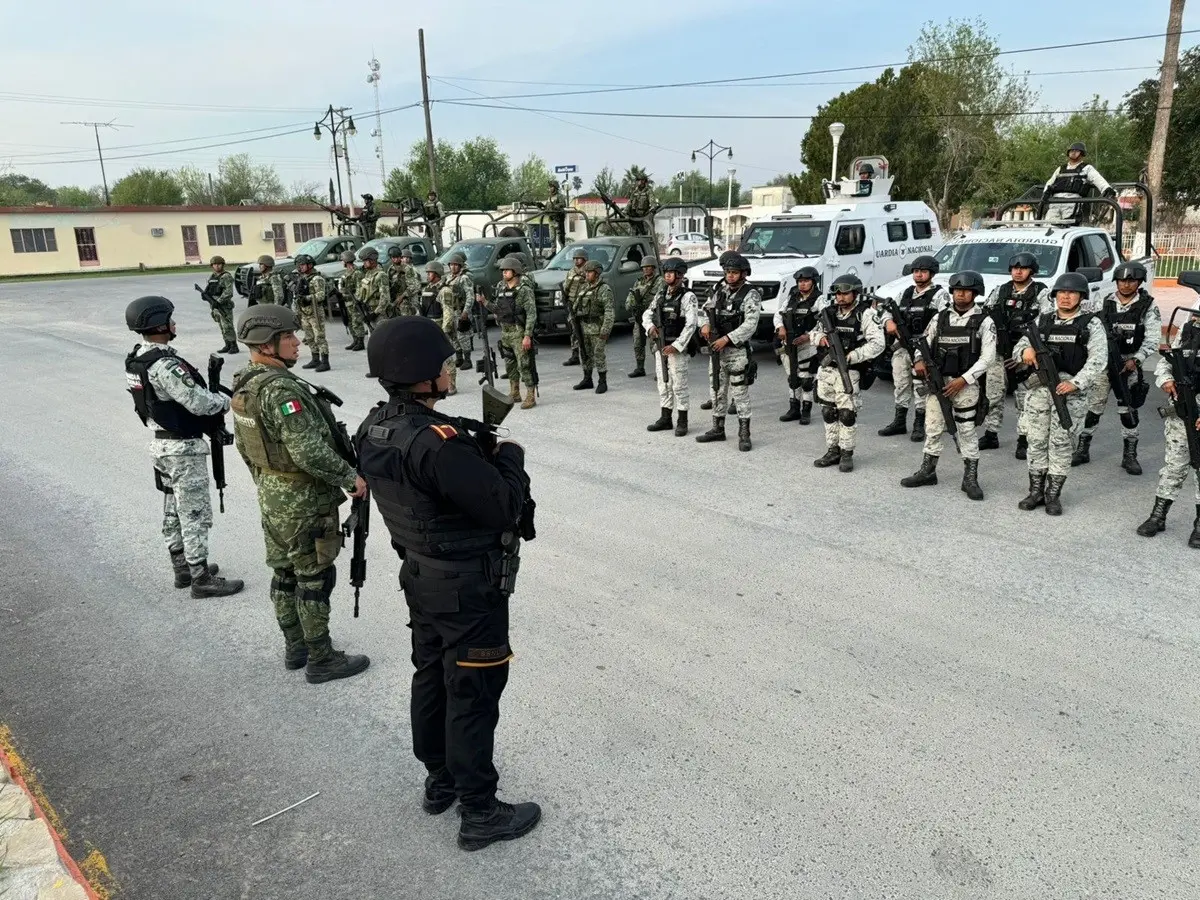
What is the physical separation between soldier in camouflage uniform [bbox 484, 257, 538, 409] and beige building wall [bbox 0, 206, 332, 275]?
36771 mm

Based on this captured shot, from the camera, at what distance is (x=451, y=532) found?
104 inches

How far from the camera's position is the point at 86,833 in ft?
9.74

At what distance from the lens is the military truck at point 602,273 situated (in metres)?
13.1

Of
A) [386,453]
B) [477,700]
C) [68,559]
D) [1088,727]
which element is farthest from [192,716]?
[1088,727]

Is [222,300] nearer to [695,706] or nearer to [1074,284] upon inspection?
[1074,284]

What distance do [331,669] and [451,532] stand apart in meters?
1.70

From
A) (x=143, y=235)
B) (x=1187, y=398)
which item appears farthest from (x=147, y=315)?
(x=143, y=235)

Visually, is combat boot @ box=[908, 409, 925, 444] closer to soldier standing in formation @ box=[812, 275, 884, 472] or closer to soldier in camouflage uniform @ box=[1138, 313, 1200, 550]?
soldier standing in formation @ box=[812, 275, 884, 472]

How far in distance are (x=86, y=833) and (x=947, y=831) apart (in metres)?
3.05

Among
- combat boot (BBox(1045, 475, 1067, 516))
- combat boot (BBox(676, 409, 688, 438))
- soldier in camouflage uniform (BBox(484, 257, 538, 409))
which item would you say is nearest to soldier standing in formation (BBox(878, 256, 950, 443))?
combat boot (BBox(1045, 475, 1067, 516))

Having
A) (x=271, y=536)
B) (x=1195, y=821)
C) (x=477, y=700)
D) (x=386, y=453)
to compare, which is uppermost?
(x=386, y=453)

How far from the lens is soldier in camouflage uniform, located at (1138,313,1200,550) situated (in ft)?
16.7

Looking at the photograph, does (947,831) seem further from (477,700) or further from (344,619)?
(344,619)

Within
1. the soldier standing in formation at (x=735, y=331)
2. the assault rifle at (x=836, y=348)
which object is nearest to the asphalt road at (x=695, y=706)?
the assault rifle at (x=836, y=348)
